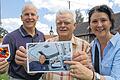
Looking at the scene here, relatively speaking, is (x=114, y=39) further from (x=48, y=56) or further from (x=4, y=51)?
(x=4, y=51)

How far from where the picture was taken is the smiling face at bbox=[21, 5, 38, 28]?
4.88m

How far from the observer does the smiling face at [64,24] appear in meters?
4.04

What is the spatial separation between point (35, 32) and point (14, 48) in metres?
0.60

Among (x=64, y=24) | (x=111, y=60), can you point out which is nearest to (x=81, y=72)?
(x=111, y=60)

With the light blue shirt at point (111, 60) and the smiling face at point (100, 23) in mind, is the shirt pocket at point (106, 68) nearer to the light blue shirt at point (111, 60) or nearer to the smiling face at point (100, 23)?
the light blue shirt at point (111, 60)

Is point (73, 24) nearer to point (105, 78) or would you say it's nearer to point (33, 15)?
point (33, 15)

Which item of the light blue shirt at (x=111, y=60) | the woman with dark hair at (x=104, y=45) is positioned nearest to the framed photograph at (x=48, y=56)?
the woman with dark hair at (x=104, y=45)

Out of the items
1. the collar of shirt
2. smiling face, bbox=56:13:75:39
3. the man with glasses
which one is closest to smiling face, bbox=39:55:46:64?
the collar of shirt

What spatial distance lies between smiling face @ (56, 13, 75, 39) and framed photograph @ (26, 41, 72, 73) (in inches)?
38.7

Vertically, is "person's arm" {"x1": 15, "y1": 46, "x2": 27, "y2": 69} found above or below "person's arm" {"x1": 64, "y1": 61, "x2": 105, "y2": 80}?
above

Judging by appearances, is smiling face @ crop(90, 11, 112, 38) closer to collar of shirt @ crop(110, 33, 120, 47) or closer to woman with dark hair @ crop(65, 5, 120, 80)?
woman with dark hair @ crop(65, 5, 120, 80)

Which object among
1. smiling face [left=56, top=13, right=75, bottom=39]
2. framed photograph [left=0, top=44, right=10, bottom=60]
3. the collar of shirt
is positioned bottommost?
framed photograph [left=0, top=44, right=10, bottom=60]

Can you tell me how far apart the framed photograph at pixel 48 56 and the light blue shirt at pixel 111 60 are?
45 centimetres

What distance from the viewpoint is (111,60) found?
326 cm
